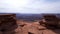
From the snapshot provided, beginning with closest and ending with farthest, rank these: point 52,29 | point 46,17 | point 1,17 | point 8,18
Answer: point 1,17 → point 8,18 → point 52,29 → point 46,17

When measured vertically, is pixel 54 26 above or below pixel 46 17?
below

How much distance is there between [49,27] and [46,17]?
0.94 metres

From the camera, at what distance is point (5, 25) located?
24.2ft

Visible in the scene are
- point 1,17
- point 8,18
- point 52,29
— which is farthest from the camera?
point 52,29

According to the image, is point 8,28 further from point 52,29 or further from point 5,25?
point 52,29

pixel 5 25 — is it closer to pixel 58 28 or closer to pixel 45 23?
pixel 45 23

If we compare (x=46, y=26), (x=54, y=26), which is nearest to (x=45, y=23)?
(x=46, y=26)

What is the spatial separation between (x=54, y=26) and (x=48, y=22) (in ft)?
2.03

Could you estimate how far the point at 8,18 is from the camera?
→ 784cm

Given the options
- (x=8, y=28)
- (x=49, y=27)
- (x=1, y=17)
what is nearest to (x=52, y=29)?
(x=49, y=27)

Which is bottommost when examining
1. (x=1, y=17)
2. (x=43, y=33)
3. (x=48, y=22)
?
(x=43, y=33)

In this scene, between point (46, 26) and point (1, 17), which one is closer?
point (1, 17)

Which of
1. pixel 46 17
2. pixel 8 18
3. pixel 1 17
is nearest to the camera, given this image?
pixel 1 17

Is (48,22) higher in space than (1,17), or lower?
lower
